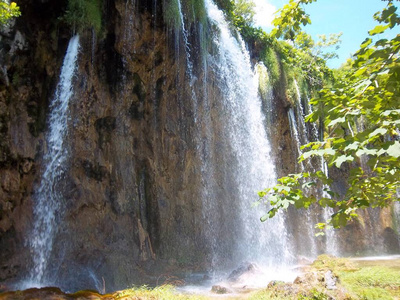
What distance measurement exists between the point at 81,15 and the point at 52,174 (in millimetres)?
4182

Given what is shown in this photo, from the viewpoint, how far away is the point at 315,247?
1454cm

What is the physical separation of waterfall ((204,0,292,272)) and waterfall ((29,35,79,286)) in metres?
4.91

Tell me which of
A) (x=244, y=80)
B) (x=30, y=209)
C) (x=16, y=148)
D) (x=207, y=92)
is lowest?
(x=30, y=209)

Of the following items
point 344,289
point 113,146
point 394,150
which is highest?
point 113,146

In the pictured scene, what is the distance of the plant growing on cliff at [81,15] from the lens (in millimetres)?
8516

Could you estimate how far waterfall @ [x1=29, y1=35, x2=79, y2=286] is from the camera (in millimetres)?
7535

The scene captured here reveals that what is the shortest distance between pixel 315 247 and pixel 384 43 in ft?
45.0

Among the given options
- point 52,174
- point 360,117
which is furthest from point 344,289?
point 52,174

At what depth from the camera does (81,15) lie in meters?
8.58

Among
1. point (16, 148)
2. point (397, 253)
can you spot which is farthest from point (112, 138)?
point (397, 253)

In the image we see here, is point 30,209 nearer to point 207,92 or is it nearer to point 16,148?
point 16,148

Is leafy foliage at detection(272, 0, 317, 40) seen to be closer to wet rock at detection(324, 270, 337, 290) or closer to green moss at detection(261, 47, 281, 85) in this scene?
wet rock at detection(324, 270, 337, 290)

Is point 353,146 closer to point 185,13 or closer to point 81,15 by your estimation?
point 81,15

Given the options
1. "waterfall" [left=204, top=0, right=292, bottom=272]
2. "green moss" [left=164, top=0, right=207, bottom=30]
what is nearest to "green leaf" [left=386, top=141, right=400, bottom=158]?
"green moss" [left=164, top=0, right=207, bottom=30]
